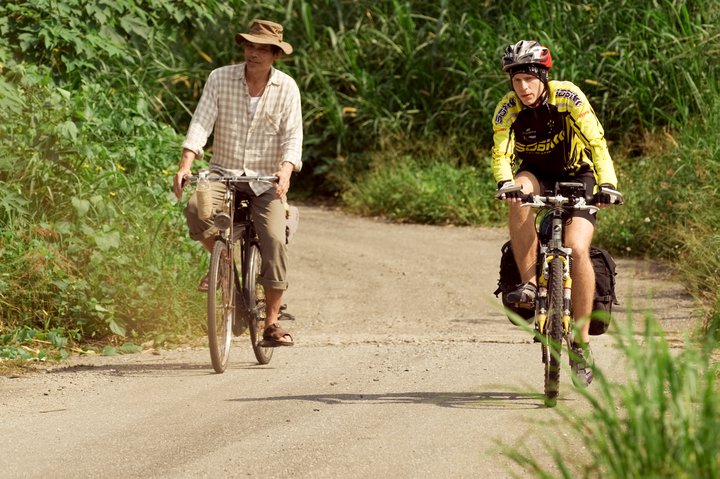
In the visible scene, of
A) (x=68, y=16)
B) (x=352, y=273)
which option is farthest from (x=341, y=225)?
(x=68, y=16)

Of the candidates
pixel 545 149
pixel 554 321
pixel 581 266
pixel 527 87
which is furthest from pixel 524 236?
pixel 527 87

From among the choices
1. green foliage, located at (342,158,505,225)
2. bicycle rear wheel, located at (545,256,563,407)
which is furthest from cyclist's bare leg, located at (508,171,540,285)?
green foliage, located at (342,158,505,225)

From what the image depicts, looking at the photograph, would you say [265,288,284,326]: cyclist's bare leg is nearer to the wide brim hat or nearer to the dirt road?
the dirt road

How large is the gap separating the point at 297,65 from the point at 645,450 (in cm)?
1458

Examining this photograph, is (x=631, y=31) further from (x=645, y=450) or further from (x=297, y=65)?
(x=645, y=450)

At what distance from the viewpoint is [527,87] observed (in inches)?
286

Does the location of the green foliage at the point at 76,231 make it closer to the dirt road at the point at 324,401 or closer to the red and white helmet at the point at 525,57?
the dirt road at the point at 324,401

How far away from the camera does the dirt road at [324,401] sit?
19.5 ft

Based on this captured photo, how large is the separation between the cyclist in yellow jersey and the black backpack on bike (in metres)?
0.12

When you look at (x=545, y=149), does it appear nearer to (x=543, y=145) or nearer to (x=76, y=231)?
(x=543, y=145)

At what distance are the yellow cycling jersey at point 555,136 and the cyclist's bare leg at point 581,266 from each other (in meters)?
0.27

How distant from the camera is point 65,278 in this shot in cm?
945

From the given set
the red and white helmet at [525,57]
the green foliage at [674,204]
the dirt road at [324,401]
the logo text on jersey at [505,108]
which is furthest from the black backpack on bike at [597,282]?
the green foliage at [674,204]

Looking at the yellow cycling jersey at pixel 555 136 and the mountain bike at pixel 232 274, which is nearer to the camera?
the yellow cycling jersey at pixel 555 136
